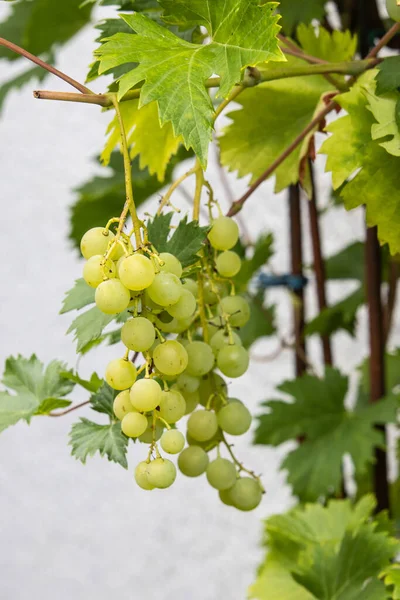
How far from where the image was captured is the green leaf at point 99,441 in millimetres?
299

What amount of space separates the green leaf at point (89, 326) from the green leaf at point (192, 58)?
0.29ft

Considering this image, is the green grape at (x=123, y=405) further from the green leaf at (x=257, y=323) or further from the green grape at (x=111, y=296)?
the green leaf at (x=257, y=323)

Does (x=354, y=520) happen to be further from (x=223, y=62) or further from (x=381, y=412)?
(x=223, y=62)

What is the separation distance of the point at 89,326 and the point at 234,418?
80 millimetres

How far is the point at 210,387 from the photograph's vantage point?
36cm

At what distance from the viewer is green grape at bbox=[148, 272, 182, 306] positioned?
276 millimetres

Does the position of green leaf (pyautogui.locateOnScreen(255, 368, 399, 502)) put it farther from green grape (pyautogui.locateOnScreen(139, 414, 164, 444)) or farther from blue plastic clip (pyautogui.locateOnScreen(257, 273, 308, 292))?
green grape (pyautogui.locateOnScreen(139, 414, 164, 444))

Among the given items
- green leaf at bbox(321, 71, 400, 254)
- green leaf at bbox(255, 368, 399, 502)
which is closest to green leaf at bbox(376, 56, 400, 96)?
green leaf at bbox(321, 71, 400, 254)

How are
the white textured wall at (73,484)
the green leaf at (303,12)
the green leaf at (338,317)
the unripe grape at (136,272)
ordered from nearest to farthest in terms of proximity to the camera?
the unripe grape at (136,272) < the green leaf at (303,12) < the green leaf at (338,317) < the white textured wall at (73,484)

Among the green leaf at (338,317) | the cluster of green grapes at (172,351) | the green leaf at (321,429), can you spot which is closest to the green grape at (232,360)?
the cluster of green grapes at (172,351)

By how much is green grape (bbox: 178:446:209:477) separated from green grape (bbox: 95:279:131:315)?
10cm

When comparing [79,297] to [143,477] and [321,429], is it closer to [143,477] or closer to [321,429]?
[143,477]

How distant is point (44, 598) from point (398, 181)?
4.46ft

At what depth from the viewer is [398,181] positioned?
353 millimetres
